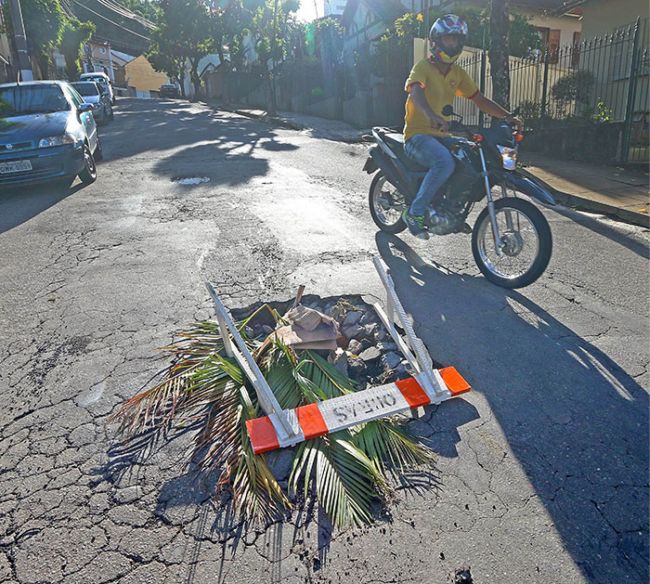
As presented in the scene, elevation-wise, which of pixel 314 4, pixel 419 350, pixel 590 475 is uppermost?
pixel 314 4

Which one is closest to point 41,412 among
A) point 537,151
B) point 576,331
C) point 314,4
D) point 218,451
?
point 218,451

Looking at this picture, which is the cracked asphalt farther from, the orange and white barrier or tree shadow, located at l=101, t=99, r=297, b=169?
tree shadow, located at l=101, t=99, r=297, b=169

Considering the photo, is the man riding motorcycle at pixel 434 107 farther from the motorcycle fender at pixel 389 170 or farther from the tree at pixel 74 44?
A: the tree at pixel 74 44

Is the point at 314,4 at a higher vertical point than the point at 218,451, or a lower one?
higher

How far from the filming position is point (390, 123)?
61.9 ft

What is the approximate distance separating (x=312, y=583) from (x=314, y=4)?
32233mm

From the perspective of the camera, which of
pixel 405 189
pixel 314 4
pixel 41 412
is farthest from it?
pixel 314 4

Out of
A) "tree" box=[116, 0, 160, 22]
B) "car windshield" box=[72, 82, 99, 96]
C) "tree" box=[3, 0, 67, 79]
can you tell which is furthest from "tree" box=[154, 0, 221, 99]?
"tree" box=[116, 0, 160, 22]

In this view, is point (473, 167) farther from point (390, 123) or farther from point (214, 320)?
point (390, 123)

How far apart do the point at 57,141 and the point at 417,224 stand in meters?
6.08

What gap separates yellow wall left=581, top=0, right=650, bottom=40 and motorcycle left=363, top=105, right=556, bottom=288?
481 inches

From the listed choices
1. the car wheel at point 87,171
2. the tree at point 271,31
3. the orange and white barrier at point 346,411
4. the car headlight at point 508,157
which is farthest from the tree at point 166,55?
the orange and white barrier at point 346,411

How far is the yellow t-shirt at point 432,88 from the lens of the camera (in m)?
5.15

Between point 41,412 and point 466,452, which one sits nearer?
point 466,452
